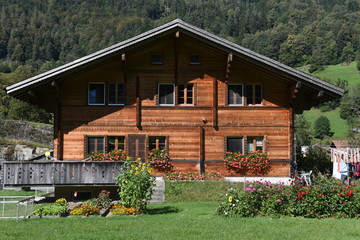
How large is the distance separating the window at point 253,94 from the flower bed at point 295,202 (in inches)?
383

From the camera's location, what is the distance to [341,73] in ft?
452

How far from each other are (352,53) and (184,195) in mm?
149252

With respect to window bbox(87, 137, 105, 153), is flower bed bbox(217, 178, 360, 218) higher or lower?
lower

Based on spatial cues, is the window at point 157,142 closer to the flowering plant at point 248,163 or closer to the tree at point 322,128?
the flowering plant at point 248,163

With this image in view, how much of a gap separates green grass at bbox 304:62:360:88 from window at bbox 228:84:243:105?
108 m

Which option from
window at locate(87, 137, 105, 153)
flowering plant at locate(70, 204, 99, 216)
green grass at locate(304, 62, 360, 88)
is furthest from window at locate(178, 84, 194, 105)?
green grass at locate(304, 62, 360, 88)

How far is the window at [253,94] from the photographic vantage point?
25.7 metres

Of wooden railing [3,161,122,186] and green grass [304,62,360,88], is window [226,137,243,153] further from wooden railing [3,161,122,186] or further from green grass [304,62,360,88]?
green grass [304,62,360,88]

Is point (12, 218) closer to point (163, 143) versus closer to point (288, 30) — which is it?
point (163, 143)

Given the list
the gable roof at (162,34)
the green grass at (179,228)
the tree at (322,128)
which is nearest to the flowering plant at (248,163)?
the gable roof at (162,34)

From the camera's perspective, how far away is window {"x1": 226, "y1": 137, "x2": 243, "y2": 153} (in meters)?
25.5

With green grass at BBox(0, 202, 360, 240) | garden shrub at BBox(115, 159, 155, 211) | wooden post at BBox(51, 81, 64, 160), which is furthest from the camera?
wooden post at BBox(51, 81, 64, 160)

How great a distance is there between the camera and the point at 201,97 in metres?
25.5

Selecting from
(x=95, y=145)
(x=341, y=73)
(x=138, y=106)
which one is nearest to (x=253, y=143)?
(x=138, y=106)
